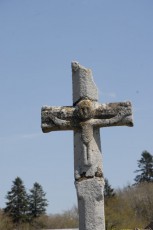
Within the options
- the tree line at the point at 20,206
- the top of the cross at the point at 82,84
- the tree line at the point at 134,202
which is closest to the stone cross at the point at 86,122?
the top of the cross at the point at 82,84

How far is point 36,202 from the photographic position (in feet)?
273

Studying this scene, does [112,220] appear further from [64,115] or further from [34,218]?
[64,115]

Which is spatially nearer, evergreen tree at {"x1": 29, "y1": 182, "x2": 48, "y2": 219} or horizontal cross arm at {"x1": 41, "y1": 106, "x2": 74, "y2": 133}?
horizontal cross arm at {"x1": 41, "y1": 106, "x2": 74, "y2": 133}

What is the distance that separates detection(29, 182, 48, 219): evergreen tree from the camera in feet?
270

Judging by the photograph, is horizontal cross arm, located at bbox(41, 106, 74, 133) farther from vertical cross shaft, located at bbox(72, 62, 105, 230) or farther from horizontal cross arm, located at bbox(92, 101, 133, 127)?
horizontal cross arm, located at bbox(92, 101, 133, 127)

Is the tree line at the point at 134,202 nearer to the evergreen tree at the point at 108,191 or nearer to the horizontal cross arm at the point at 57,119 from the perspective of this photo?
the evergreen tree at the point at 108,191

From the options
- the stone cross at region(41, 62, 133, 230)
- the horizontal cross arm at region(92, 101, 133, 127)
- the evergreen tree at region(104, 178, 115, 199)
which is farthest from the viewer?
the evergreen tree at region(104, 178, 115, 199)

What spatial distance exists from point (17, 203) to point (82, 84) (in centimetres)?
7148

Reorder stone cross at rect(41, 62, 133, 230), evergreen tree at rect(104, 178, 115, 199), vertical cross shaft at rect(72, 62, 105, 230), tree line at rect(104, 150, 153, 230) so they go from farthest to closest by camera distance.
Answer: evergreen tree at rect(104, 178, 115, 199)
tree line at rect(104, 150, 153, 230)
stone cross at rect(41, 62, 133, 230)
vertical cross shaft at rect(72, 62, 105, 230)

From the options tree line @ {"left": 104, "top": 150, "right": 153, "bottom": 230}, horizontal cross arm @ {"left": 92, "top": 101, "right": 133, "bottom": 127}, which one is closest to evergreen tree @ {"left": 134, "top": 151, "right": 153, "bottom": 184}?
tree line @ {"left": 104, "top": 150, "right": 153, "bottom": 230}

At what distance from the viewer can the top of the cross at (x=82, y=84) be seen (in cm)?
900

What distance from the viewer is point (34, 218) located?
80875 millimetres

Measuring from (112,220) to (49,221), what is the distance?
20.8 m

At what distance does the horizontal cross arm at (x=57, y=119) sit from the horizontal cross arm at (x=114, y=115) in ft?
1.44
